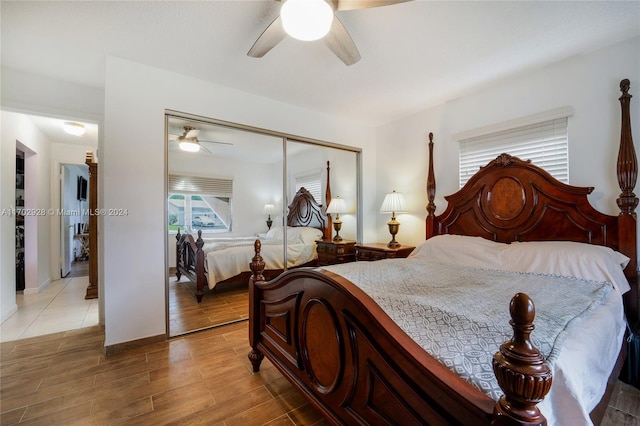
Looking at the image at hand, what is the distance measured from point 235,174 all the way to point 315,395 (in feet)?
8.11

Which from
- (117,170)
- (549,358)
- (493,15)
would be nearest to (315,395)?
(549,358)

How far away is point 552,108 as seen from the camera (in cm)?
235

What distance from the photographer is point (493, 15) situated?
5.83 feet

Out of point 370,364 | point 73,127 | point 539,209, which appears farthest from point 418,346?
point 73,127

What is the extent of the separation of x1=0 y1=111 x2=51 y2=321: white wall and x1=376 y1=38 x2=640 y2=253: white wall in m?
4.75

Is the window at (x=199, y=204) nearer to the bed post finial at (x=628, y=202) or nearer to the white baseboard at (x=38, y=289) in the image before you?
the white baseboard at (x=38, y=289)

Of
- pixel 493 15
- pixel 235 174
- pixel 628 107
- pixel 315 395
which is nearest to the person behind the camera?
pixel 315 395

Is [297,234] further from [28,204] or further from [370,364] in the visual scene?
[28,204]

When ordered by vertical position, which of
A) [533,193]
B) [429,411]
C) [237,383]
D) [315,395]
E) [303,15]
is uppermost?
[303,15]

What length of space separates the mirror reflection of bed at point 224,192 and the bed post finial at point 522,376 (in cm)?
264

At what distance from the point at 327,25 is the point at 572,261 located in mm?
2265

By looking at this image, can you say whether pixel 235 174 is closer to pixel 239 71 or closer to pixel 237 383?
pixel 239 71

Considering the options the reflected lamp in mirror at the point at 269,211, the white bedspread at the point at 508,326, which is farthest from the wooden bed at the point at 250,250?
the white bedspread at the point at 508,326

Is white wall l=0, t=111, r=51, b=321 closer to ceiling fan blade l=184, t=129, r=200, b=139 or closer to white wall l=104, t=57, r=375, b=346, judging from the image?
white wall l=104, t=57, r=375, b=346
